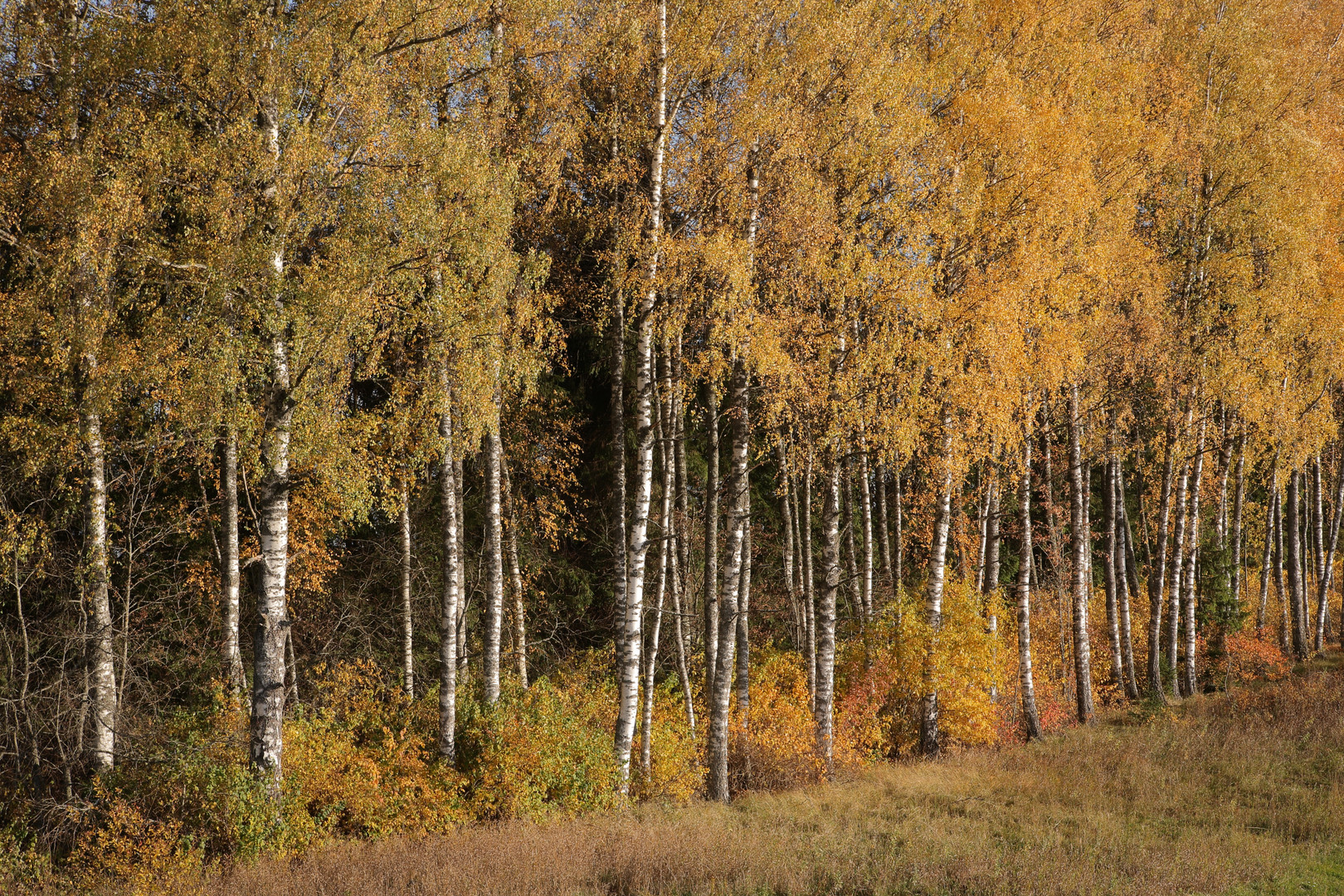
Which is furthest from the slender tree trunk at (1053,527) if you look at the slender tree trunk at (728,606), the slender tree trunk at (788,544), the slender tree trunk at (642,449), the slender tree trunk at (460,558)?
the slender tree trunk at (460,558)

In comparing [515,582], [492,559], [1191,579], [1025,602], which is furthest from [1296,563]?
[492,559]

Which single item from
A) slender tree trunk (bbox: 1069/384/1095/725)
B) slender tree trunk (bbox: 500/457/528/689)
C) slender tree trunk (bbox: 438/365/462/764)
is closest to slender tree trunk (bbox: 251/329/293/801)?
slender tree trunk (bbox: 438/365/462/764)

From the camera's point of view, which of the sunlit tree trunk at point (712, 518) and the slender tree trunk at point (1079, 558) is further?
the slender tree trunk at point (1079, 558)

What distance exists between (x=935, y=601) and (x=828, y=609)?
7.83ft

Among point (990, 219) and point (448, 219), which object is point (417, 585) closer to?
point (448, 219)

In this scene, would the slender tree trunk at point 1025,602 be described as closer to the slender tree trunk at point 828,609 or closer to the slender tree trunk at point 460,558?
the slender tree trunk at point 828,609

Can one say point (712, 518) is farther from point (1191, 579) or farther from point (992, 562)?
point (1191, 579)

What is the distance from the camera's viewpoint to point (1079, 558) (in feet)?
54.9

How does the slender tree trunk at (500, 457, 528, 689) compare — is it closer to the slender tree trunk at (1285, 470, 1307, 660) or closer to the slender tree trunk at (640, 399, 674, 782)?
the slender tree trunk at (640, 399, 674, 782)

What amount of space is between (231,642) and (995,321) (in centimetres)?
1239

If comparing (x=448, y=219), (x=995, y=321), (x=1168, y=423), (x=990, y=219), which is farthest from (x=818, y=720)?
(x=1168, y=423)

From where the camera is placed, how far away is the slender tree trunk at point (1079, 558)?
1658 cm

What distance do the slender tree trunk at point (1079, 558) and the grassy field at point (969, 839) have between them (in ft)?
7.87

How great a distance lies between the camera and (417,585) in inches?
723
